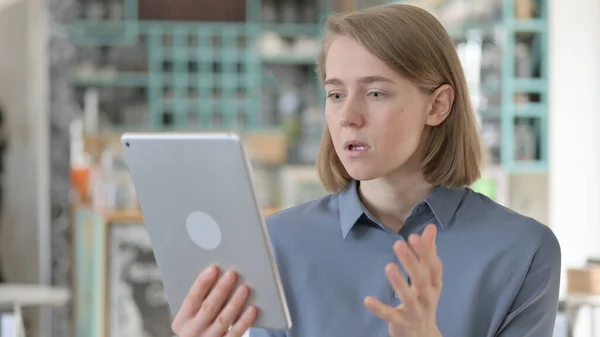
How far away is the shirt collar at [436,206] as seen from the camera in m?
1.27

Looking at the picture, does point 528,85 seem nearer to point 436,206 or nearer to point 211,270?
point 436,206

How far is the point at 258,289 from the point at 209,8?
8267 mm

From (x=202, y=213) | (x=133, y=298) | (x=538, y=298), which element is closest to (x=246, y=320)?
(x=202, y=213)

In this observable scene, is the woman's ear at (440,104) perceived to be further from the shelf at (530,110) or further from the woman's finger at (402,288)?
the shelf at (530,110)

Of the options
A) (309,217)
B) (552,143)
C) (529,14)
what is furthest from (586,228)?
(309,217)

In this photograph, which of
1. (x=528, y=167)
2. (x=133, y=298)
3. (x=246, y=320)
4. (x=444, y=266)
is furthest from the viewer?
(x=528, y=167)

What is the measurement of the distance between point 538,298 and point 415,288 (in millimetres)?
275

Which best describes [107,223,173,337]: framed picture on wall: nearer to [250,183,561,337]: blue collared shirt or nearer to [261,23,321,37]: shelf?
[250,183,561,337]: blue collared shirt

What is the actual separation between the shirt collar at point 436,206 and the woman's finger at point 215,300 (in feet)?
0.72

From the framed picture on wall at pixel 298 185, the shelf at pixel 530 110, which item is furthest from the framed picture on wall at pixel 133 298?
the shelf at pixel 530 110

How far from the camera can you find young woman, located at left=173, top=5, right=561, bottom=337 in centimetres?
117

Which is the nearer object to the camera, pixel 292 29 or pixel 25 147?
pixel 25 147

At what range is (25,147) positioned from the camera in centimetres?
566

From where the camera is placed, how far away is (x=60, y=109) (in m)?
5.18
